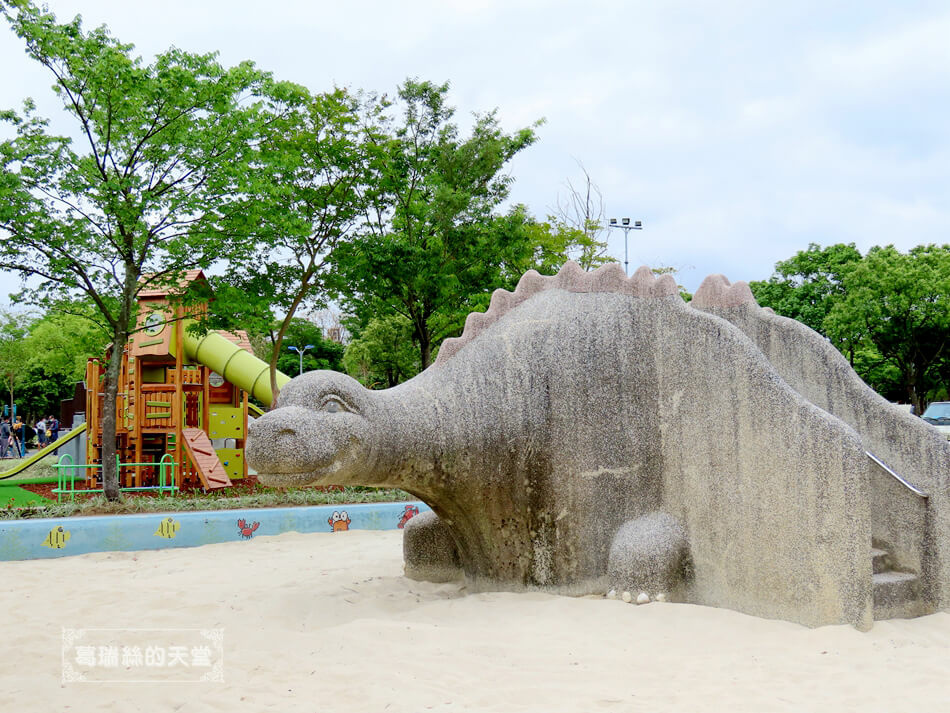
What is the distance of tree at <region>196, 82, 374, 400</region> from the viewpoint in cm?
1160

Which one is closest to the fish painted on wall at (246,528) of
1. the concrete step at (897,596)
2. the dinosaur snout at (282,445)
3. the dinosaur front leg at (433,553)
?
the dinosaur front leg at (433,553)

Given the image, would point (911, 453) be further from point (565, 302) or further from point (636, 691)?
point (636, 691)

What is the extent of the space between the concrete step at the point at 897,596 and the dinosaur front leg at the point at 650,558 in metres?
1.14

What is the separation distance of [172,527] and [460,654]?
5.20 metres

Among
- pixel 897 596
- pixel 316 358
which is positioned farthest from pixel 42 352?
pixel 897 596

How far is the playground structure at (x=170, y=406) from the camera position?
13.2 m

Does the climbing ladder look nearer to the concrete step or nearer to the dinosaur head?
the dinosaur head

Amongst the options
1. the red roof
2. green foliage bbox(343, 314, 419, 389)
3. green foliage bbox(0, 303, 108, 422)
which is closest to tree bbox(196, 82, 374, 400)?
the red roof

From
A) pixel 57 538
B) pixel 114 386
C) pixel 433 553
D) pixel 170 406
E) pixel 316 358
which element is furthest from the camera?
pixel 316 358

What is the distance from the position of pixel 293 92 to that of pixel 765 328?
321 inches

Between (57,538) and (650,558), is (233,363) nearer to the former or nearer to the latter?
(57,538)

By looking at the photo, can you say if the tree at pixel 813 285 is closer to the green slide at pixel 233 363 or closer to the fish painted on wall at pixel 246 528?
the green slide at pixel 233 363

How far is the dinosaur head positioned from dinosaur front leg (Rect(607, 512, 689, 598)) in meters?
1.75

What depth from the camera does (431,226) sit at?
13461 mm
